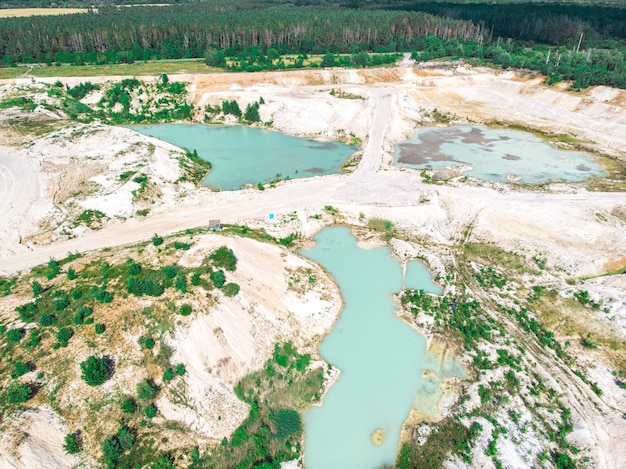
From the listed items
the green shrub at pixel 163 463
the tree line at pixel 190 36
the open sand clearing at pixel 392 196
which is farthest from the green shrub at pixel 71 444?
the tree line at pixel 190 36

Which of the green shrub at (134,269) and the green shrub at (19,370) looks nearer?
the green shrub at (19,370)

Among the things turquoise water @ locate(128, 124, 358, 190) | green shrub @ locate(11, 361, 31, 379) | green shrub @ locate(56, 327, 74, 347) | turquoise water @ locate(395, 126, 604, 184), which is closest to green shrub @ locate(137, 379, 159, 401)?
green shrub @ locate(56, 327, 74, 347)

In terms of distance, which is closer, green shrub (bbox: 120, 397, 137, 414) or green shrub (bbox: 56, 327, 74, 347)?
green shrub (bbox: 120, 397, 137, 414)

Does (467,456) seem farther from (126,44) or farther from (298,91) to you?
(126,44)

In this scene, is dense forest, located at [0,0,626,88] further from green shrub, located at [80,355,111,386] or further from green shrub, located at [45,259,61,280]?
green shrub, located at [80,355,111,386]

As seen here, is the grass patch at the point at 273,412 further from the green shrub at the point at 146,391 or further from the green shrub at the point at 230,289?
the green shrub at the point at 230,289
